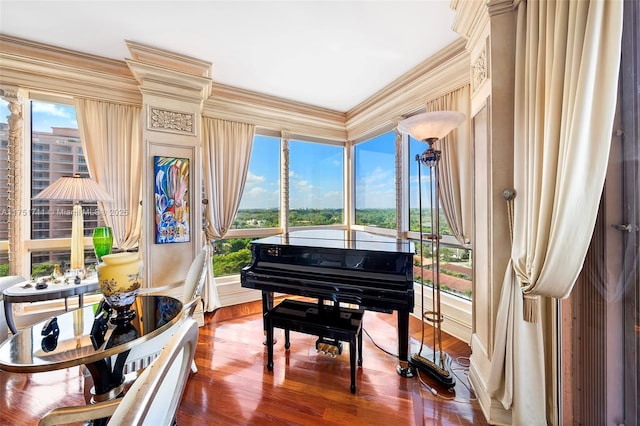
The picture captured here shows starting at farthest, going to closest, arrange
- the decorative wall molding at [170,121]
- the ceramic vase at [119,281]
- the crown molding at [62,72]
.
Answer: the decorative wall molding at [170,121] < the crown molding at [62,72] < the ceramic vase at [119,281]

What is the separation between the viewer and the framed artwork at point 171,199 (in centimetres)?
265

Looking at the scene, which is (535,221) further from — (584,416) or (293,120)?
(293,120)

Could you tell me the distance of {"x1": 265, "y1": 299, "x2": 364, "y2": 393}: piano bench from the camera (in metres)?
1.84

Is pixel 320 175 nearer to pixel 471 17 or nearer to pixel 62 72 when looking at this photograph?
pixel 471 17

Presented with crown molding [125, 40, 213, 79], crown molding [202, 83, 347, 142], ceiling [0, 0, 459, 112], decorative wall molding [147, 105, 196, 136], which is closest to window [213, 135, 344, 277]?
crown molding [202, 83, 347, 142]

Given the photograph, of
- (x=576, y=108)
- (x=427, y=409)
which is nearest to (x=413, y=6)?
(x=576, y=108)

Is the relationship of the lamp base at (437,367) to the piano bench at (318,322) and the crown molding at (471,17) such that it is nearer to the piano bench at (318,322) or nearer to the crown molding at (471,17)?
the piano bench at (318,322)

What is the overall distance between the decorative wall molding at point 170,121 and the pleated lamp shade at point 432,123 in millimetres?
2323

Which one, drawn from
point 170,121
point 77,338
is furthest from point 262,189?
point 77,338

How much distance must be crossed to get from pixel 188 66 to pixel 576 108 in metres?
3.25

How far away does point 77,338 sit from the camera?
1314mm

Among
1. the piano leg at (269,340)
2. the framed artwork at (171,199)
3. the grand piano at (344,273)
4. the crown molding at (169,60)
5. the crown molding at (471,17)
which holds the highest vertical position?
the crown molding at (169,60)

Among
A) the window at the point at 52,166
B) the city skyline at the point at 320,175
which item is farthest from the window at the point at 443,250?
the window at the point at 52,166

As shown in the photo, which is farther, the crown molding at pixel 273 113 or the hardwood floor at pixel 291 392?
the crown molding at pixel 273 113
